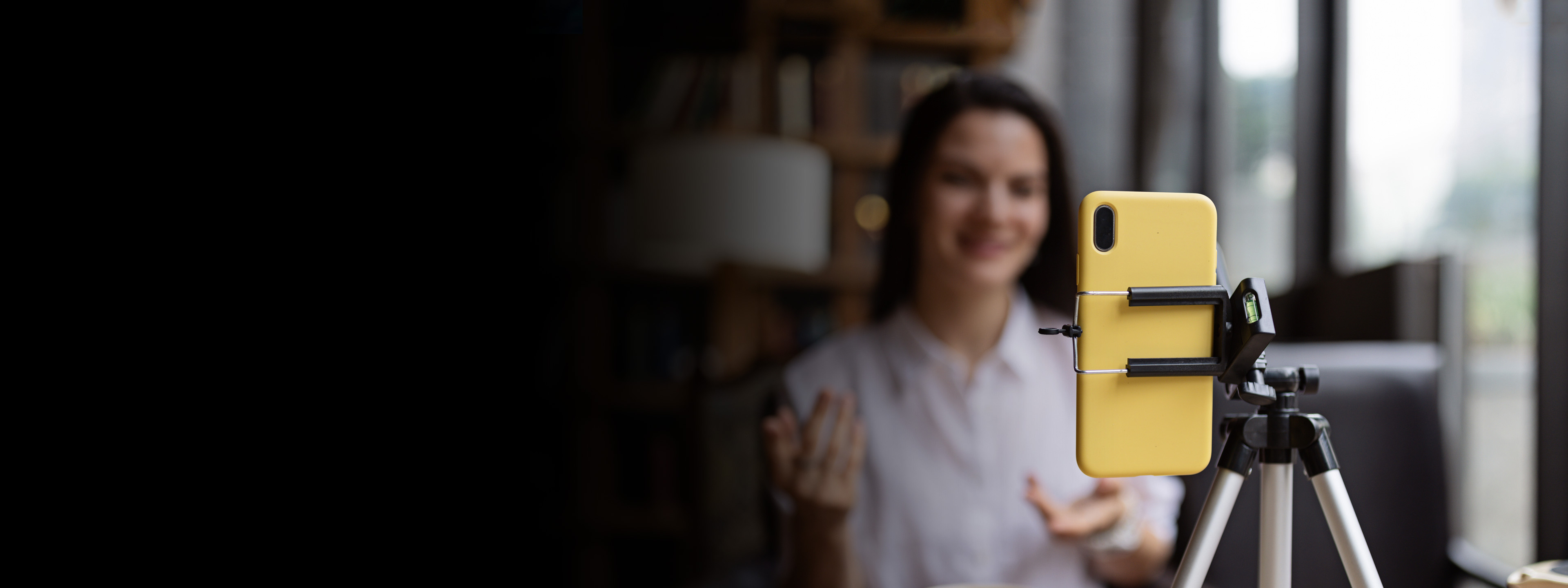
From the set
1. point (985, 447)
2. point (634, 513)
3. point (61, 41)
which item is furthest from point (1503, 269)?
point (61, 41)

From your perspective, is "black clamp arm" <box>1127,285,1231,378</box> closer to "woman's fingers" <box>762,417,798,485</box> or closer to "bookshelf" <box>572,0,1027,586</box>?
"woman's fingers" <box>762,417,798,485</box>

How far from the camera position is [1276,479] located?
26.4 inches

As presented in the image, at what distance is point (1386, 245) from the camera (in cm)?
173

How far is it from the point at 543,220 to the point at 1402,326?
1958mm

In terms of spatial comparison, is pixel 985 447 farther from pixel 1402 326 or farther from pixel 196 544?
pixel 196 544

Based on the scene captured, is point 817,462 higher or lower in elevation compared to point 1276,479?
lower

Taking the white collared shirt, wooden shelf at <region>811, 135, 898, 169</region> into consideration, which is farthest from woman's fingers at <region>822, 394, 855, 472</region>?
wooden shelf at <region>811, 135, 898, 169</region>

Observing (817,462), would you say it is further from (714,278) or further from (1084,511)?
(714,278)

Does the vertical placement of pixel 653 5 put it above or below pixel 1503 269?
above

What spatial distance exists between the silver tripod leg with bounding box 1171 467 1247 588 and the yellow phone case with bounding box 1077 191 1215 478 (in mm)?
37

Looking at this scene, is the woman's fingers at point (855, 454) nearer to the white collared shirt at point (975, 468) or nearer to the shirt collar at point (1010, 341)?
the white collared shirt at point (975, 468)

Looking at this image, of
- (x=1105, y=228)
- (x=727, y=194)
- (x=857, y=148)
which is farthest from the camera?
(x=857, y=148)

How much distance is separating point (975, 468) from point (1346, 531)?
0.83 meters

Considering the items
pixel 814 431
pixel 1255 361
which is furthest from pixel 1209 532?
pixel 814 431
